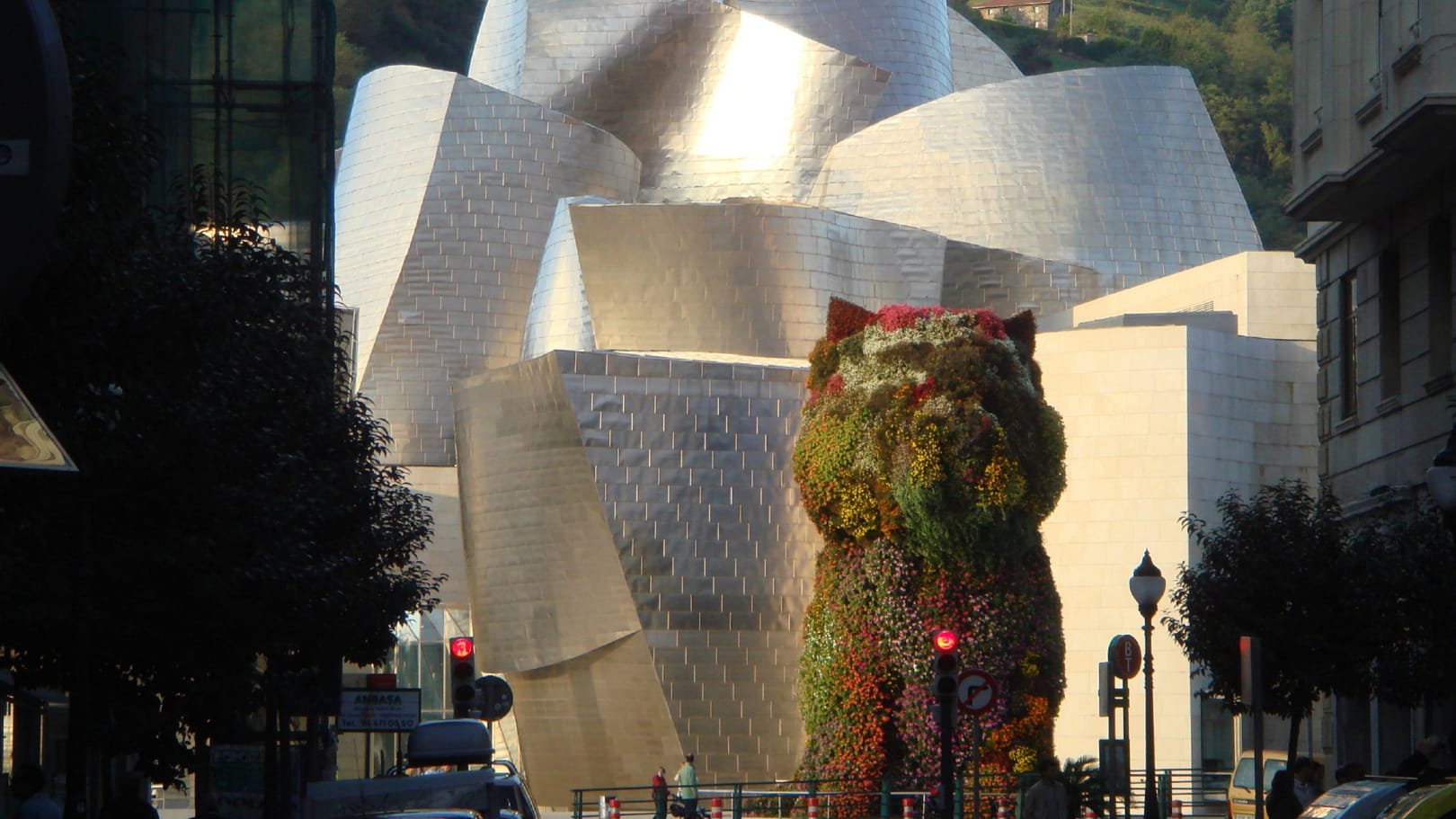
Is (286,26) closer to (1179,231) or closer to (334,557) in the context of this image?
(334,557)

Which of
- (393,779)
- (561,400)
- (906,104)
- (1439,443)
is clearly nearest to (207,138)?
(561,400)

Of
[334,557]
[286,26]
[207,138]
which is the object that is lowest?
[334,557]

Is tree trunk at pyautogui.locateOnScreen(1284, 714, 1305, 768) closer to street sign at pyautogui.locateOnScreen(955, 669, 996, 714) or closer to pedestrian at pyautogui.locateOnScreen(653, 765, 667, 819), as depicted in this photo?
street sign at pyautogui.locateOnScreen(955, 669, 996, 714)

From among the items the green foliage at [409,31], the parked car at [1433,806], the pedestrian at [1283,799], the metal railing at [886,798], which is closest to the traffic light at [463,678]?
the metal railing at [886,798]

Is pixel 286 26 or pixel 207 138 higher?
pixel 286 26

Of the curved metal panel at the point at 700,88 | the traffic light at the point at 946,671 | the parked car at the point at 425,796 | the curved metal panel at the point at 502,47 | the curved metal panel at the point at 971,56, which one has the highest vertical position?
the curved metal panel at the point at 971,56

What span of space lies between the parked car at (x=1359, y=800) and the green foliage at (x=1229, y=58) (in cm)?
8597

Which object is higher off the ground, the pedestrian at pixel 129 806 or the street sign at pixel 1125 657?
the street sign at pixel 1125 657

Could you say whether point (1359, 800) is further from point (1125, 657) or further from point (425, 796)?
point (1125, 657)

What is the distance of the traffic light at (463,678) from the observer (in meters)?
21.9

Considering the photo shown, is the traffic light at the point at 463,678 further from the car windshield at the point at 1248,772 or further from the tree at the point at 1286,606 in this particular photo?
the car windshield at the point at 1248,772

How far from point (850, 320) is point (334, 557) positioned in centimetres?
1629

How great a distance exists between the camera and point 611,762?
117ft

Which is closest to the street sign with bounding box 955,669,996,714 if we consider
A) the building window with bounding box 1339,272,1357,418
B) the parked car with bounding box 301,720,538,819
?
the parked car with bounding box 301,720,538,819
